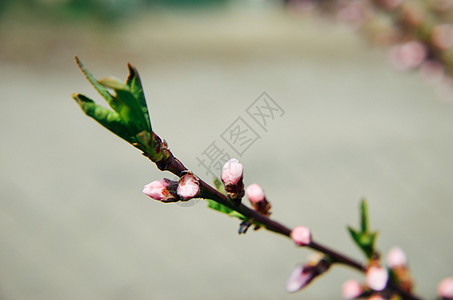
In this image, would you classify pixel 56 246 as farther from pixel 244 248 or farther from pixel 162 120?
pixel 162 120

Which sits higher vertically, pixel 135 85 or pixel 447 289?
pixel 447 289

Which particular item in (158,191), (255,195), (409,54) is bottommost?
(158,191)

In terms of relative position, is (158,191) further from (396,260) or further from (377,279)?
(396,260)

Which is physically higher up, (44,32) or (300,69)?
(300,69)

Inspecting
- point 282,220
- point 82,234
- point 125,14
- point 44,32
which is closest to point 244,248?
point 282,220

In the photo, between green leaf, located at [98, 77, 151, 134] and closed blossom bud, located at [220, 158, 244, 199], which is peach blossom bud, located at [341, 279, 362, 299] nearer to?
closed blossom bud, located at [220, 158, 244, 199]

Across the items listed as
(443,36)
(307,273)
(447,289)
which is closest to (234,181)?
(307,273)
